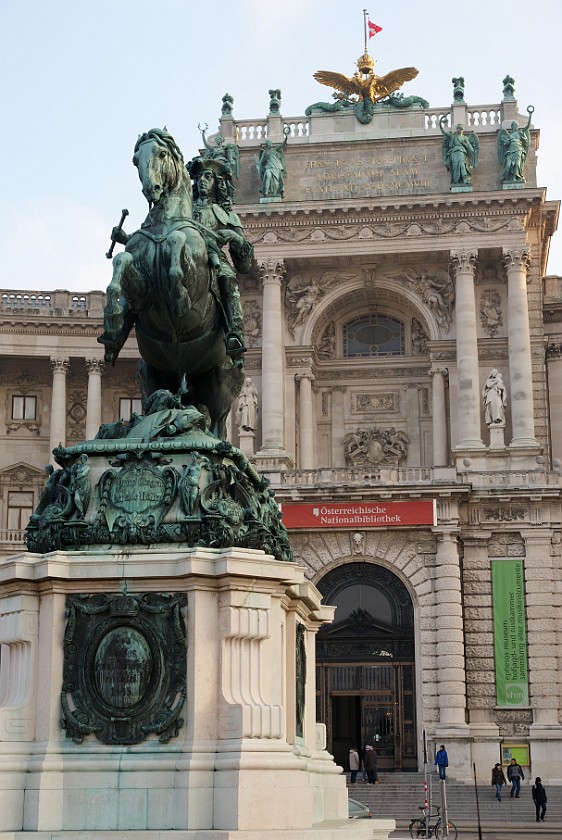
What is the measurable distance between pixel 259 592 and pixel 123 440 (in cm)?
167

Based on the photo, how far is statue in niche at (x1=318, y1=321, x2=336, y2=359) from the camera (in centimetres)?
4684

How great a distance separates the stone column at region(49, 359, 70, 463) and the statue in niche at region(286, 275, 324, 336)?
898 cm

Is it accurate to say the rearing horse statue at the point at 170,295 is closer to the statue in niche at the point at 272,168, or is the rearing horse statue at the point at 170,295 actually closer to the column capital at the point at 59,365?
the statue in niche at the point at 272,168

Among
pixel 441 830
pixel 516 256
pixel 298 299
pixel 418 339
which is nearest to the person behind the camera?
pixel 441 830

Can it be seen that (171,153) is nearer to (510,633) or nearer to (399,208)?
(510,633)

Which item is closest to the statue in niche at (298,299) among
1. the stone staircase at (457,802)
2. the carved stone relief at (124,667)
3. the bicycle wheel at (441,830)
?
the stone staircase at (457,802)

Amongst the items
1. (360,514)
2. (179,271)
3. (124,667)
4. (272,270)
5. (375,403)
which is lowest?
(124,667)

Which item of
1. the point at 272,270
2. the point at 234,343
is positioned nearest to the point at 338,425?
the point at 272,270

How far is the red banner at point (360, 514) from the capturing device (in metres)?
39.0

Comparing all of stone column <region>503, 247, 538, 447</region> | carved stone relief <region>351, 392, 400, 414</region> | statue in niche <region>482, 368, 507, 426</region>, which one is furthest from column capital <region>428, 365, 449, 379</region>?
stone column <region>503, 247, 538, 447</region>

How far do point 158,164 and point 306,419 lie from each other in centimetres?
3481

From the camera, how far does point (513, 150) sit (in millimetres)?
44281

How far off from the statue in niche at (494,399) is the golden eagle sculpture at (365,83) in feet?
36.9

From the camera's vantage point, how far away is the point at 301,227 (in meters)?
44.6
